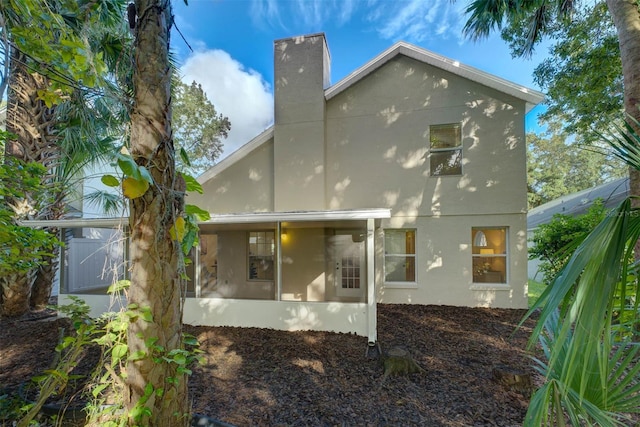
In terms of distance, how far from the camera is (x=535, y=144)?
25.8 metres

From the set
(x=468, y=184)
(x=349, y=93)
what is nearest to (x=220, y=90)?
(x=349, y=93)

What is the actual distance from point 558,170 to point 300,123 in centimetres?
2836

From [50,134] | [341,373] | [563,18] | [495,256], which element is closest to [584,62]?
[563,18]

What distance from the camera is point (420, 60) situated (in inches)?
320

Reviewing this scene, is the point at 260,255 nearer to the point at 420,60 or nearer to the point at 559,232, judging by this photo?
the point at 420,60

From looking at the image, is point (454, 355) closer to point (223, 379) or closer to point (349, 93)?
point (223, 379)

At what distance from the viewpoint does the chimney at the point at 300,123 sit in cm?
840

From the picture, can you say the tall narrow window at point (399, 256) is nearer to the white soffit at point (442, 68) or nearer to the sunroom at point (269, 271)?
the sunroom at point (269, 271)

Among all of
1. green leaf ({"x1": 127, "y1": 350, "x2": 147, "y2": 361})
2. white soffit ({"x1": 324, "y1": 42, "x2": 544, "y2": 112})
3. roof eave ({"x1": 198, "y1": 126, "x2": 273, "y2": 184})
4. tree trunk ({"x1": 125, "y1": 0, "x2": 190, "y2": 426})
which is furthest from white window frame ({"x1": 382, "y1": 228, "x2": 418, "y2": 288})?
green leaf ({"x1": 127, "y1": 350, "x2": 147, "y2": 361})

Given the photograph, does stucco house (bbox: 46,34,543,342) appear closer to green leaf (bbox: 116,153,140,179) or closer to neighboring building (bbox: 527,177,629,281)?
neighboring building (bbox: 527,177,629,281)

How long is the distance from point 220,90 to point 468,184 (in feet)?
62.2

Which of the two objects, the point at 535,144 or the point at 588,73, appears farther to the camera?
the point at 535,144

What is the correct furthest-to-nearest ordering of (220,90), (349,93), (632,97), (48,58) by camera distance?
1. (220,90)
2. (349,93)
3. (632,97)
4. (48,58)

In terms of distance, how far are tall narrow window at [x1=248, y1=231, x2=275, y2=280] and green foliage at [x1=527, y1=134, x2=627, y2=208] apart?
88.1 feet
